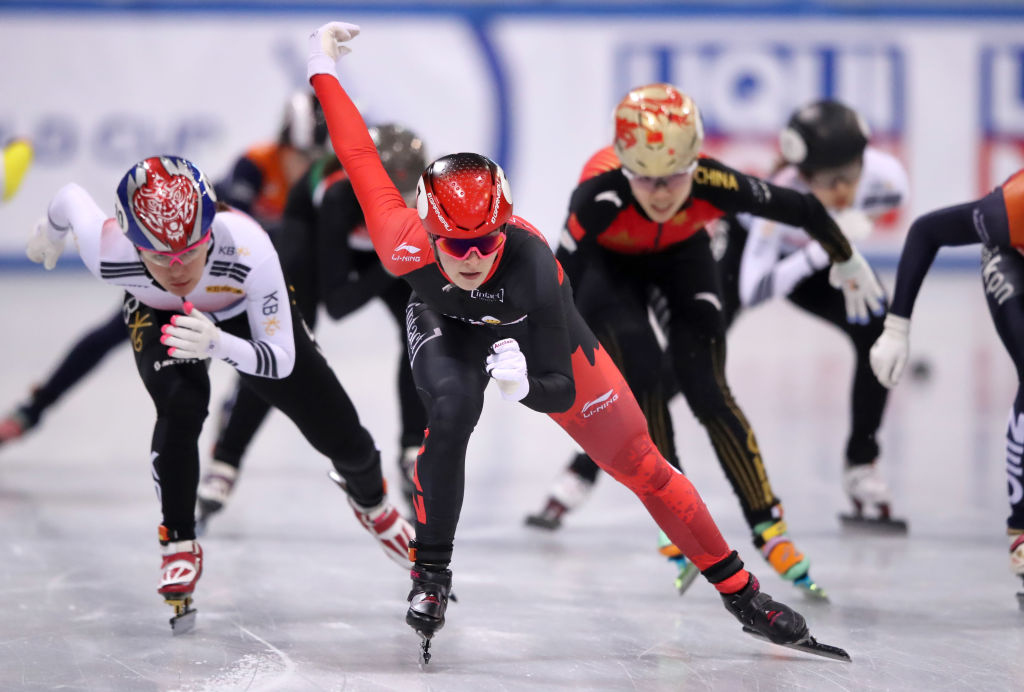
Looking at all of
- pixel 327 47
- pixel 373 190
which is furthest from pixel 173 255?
pixel 327 47

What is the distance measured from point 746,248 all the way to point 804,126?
2.37 ft

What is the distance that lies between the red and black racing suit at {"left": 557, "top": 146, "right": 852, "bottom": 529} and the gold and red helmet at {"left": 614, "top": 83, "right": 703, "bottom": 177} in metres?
0.16

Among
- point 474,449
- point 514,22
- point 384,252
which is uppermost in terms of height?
point 514,22

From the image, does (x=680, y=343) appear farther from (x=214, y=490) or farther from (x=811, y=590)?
(x=214, y=490)

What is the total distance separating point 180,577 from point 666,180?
2071mm

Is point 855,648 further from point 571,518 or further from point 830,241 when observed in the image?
point 571,518

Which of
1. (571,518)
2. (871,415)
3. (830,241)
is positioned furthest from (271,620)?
(871,415)

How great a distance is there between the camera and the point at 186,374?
3.86 metres

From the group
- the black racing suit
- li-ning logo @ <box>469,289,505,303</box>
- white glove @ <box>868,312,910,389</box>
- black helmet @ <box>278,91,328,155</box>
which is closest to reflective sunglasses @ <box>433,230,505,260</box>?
li-ning logo @ <box>469,289,505,303</box>

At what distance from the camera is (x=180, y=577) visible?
3844 millimetres

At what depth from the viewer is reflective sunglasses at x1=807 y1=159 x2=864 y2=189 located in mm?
5438

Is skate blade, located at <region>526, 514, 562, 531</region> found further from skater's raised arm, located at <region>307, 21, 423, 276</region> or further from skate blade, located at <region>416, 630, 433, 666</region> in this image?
skater's raised arm, located at <region>307, 21, 423, 276</region>

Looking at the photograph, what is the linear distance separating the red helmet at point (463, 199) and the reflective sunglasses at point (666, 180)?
3.15ft

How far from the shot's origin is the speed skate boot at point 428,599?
11.1ft
